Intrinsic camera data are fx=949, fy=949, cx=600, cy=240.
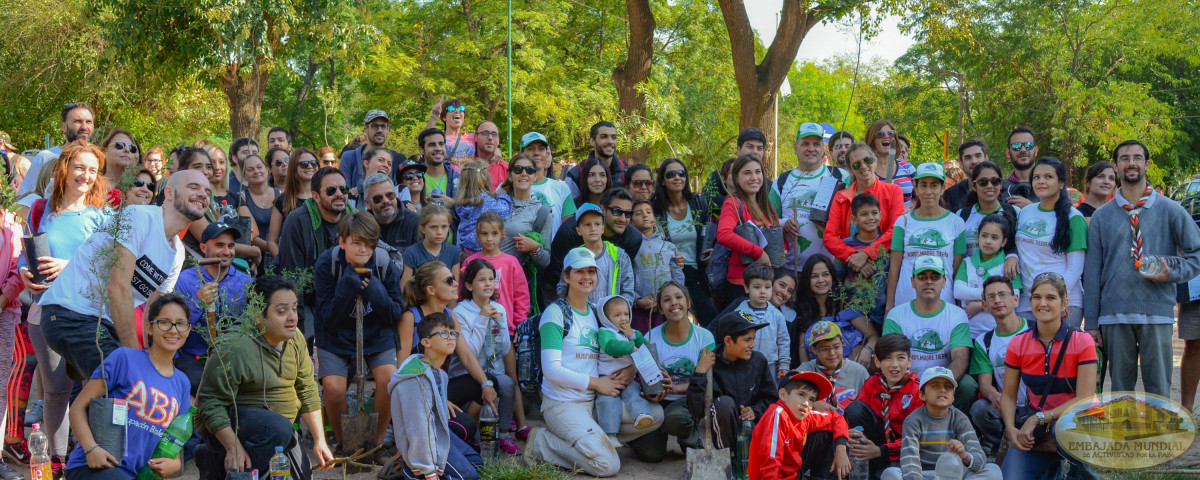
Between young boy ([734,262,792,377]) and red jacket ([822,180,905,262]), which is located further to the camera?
red jacket ([822,180,905,262])

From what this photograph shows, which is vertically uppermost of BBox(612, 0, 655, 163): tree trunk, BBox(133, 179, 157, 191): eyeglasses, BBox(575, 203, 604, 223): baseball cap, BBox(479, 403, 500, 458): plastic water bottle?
BBox(612, 0, 655, 163): tree trunk

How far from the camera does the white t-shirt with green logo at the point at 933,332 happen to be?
19.7 ft

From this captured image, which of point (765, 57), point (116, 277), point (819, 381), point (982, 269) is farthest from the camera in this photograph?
point (765, 57)

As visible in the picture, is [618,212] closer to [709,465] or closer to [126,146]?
[709,465]

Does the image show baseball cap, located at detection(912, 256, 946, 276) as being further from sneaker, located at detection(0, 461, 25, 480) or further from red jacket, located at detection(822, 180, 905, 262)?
sneaker, located at detection(0, 461, 25, 480)

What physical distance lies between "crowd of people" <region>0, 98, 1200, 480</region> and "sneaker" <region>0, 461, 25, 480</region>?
25 millimetres

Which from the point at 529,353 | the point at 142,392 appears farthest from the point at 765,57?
the point at 142,392

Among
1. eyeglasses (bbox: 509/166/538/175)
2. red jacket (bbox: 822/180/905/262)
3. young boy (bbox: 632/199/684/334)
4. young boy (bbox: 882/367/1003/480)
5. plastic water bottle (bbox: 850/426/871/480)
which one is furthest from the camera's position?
eyeglasses (bbox: 509/166/538/175)

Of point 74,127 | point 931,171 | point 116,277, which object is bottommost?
point 116,277

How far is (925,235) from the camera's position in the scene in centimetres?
666

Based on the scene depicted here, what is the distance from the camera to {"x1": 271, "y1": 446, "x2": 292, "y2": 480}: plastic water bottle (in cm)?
456

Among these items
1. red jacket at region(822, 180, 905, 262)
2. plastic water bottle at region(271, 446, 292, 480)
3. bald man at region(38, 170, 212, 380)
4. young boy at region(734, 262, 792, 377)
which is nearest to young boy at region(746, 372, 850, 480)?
young boy at region(734, 262, 792, 377)

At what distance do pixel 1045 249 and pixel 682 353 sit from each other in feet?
8.44

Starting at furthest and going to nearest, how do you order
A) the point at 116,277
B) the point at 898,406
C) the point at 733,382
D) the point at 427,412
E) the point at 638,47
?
the point at 638,47 < the point at 733,382 < the point at 898,406 < the point at 427,412 < the point at 116,277
